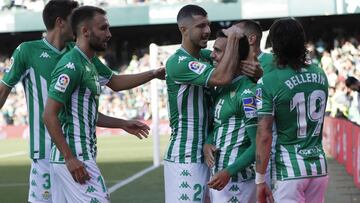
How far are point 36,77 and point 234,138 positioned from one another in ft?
5.95

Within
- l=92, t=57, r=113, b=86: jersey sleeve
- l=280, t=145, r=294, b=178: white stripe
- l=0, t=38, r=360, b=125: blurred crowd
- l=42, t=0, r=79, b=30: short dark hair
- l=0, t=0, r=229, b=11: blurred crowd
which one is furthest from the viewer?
l=0, t=0, r=229, b=11: blurred crowd

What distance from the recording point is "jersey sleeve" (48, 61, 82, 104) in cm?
564

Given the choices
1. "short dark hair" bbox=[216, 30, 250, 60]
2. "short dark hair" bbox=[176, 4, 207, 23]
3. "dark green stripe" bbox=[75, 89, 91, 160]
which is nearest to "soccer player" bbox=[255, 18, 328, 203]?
"short dark hair" bbox=[216, 30, 250, 60]

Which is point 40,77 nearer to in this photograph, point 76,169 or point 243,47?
point 76,169

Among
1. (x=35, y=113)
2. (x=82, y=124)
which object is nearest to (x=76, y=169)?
(x=82, y=124)

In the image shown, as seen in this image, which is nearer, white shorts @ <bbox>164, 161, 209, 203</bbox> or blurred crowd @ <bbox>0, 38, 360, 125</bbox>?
white shorts @ <bbox>164, 161, 209, 203</bbox>

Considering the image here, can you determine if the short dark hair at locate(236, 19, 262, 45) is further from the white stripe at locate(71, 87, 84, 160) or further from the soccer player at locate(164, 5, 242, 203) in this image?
the white stripe at locate(71, 87, 84, 160)

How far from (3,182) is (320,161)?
36.1 ft

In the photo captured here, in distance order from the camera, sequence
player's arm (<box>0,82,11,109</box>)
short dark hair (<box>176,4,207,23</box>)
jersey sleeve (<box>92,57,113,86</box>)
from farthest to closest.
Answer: jersey sleeve (<box>92,57,113,86</box>) < player's arm (<box>0,82,11,109</box>) < short dark hair (<box>176,4,207,23</box>)

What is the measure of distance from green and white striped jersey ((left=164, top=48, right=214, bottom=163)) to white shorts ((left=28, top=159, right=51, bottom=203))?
42.8 inches

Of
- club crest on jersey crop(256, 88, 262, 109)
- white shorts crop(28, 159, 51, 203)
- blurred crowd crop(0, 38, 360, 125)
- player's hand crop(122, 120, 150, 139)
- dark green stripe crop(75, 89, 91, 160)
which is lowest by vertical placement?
blurred crowd crop(0, 38, 360, 125)

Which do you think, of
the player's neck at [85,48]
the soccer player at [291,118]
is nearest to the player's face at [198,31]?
the player's neck at [85,48]

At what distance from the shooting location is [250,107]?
18.4 feet

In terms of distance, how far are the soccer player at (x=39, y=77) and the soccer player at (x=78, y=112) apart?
0.65 metres
